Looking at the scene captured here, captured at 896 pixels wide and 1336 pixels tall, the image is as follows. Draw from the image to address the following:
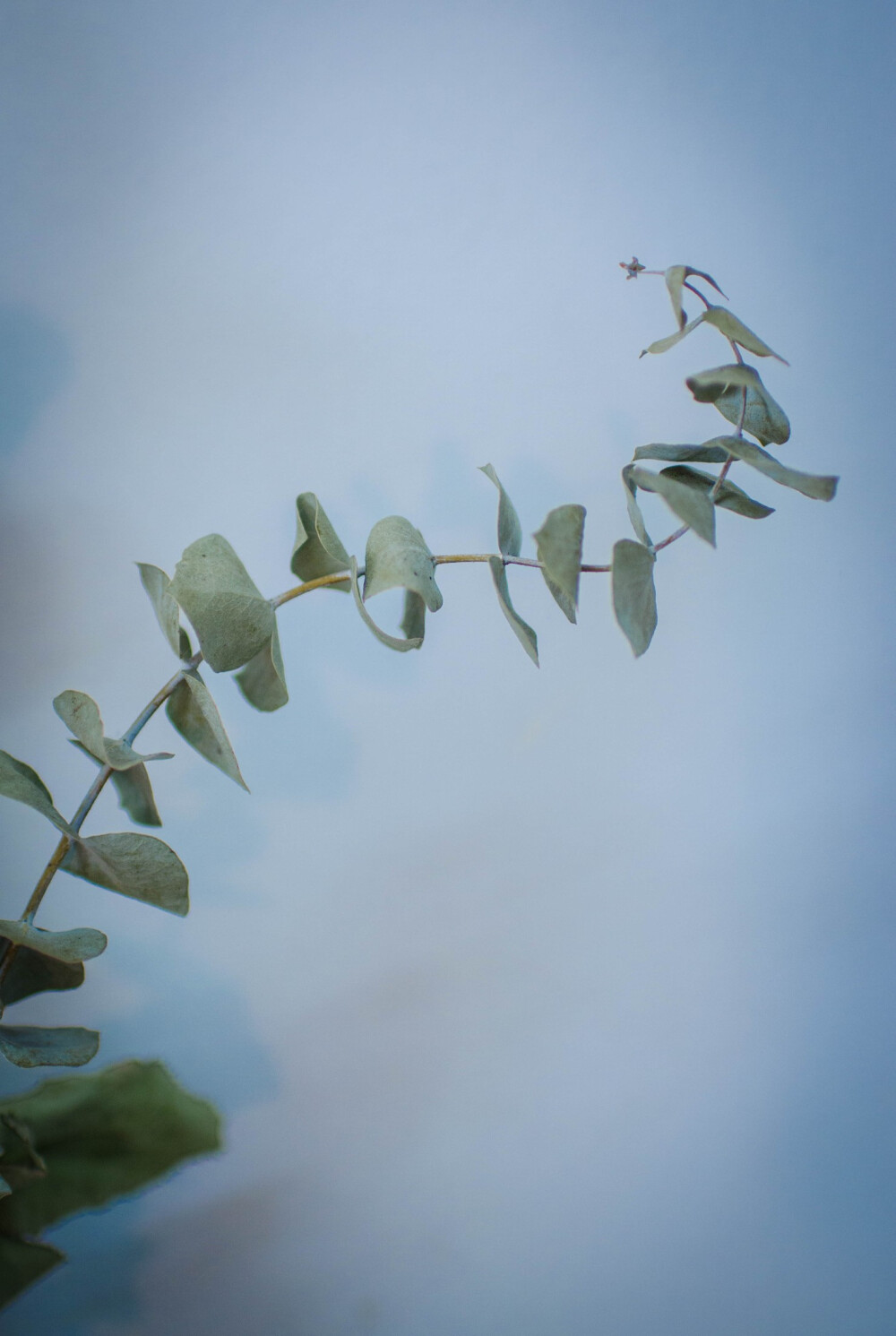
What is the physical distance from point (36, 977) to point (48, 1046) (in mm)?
56

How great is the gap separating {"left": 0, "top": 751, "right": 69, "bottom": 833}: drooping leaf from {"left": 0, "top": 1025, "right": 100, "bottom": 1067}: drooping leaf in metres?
0.09

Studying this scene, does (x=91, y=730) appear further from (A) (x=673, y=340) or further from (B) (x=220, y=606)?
(A) (x=673, y=340)

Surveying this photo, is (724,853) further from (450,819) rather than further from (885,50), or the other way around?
(885,50)

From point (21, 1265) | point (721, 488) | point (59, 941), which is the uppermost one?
point (721, 488)

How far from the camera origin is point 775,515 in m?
0.63

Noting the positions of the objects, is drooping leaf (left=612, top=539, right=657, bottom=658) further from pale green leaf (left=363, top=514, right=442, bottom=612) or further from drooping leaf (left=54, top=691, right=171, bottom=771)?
drooping leaf (left=54, top=691, right=171, bottom=771)

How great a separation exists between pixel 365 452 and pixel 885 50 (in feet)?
1.69

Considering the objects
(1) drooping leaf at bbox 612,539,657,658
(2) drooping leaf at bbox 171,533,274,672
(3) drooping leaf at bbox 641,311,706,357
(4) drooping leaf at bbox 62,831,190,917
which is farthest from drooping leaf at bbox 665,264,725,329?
(4) drooping leaf at bbox 62,831,190,917

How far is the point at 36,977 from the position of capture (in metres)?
0.41

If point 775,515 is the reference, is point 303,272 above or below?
above

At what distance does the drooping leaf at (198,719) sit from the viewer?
39 centimetres

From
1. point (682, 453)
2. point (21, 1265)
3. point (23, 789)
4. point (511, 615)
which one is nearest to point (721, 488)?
point (682, 453)

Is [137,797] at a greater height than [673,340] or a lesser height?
lesser

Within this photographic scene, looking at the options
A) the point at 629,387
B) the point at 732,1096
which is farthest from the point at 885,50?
the point at 732,1096
